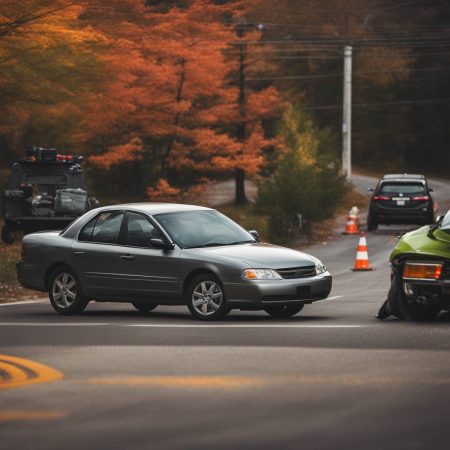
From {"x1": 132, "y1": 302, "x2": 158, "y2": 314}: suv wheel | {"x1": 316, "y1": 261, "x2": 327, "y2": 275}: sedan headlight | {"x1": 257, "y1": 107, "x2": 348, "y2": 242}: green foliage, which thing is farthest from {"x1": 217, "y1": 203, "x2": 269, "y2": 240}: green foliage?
{"x1": 316, "y1": 261, "x2": 327, "y2": 275}: sedan headlight

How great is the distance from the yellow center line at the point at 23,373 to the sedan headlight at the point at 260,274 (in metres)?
4.19

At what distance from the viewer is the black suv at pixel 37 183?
104ft

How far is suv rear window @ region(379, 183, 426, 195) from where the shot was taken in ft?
131

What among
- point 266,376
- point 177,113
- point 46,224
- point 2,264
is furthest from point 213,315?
point 177,113

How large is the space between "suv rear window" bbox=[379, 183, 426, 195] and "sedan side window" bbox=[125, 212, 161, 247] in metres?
22.6

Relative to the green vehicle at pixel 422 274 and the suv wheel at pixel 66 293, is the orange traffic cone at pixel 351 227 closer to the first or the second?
the suv wheel at pixel 66 293

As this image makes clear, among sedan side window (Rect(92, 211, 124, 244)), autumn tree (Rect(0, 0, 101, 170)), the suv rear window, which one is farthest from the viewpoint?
the suv rear window

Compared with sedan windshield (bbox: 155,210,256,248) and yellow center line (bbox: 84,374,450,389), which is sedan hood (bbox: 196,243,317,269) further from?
yellow center line (bbox: 84,374,450,389)

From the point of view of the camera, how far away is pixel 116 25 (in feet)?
150

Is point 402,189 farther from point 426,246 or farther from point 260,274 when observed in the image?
point 426,246

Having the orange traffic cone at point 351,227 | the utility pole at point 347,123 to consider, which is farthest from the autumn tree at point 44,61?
the utility pole at point 347,123

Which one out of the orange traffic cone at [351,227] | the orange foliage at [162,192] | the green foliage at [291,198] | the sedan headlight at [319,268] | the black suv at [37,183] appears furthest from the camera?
the orange foliage at [162,192]

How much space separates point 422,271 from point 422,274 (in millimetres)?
36

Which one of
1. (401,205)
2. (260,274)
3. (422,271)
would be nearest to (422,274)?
(422,271)
